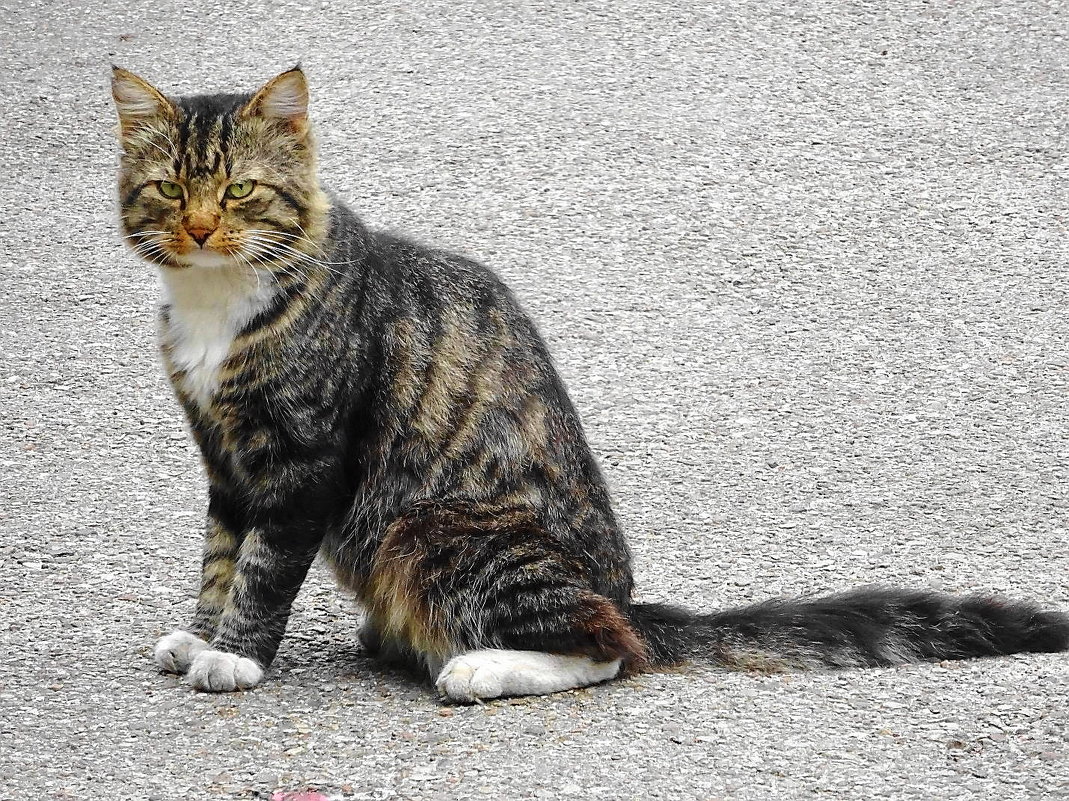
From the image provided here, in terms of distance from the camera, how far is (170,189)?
3850 mm

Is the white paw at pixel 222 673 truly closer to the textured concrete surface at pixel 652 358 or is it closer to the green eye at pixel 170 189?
the textured concrete surface at pixel 652 358

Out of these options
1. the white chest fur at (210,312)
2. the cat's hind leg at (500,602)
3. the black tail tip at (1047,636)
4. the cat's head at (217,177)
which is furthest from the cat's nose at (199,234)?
the black tail tip at (1047,636)

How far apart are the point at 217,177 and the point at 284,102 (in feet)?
0.99

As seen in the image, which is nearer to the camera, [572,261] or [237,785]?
[237,785]

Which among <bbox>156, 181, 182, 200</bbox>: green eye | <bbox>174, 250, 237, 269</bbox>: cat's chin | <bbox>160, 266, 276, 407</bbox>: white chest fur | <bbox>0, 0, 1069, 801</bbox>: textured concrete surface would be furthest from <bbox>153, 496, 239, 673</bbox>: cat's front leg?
<bbox>156, 181, 182, 200</bbox>: green eye

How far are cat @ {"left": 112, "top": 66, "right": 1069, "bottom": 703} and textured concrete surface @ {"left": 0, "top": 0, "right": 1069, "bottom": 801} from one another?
13cm

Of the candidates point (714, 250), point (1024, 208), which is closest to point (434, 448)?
point (714, 250)

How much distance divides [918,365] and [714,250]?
1343 mm

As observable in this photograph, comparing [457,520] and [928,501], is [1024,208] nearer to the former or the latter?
[928,501]

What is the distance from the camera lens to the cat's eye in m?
3.86

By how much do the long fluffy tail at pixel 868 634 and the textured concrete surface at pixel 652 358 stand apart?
0.08m

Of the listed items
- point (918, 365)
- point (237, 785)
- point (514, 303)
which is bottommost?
point (237, 785)

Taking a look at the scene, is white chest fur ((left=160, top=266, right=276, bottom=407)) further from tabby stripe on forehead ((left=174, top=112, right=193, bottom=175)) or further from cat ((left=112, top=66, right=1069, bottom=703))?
tabby stripe on forehead ((left=174, top=112, right=193, bottom=175))

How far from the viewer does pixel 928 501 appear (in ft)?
18.0
